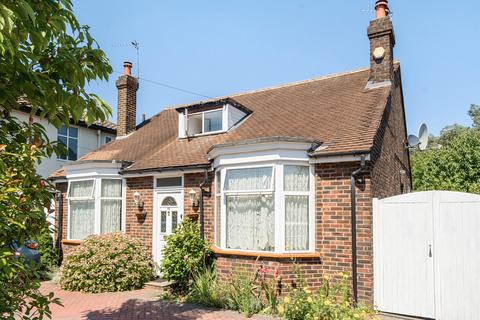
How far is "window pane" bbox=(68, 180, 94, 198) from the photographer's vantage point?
13.2 m

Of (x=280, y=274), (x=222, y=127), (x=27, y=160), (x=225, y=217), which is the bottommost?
(x=280, y=274)

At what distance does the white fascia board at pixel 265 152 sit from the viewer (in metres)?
9.02

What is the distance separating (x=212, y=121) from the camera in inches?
519

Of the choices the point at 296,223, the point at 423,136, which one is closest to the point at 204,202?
the point at 296,223

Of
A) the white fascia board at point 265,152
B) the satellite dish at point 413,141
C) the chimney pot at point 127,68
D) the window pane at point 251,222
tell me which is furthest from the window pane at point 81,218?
the satellite dish at point 413,141

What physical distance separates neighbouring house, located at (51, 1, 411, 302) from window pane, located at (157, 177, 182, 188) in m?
0.03

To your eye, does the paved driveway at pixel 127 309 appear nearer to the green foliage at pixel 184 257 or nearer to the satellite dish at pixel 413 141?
the green foliage at pixel 184 257

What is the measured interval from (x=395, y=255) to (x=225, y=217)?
13.2 feet

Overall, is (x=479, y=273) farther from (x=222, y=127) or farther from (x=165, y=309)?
(x=222, y=127)

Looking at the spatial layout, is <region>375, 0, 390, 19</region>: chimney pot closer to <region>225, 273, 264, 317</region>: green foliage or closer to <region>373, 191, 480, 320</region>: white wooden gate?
<region>373, 191, 480, 320</region>: white wooden gate

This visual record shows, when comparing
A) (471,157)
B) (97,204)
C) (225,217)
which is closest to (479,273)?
(225,217)

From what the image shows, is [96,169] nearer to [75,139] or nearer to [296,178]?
[296,178]

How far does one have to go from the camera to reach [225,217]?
990 centimetres

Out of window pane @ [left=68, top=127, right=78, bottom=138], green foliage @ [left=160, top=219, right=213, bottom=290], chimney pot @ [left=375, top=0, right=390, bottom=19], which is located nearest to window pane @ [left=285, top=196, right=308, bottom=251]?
green foliage @ [left=160, top=219, right=213, bottom=290]
